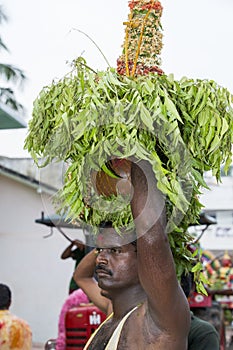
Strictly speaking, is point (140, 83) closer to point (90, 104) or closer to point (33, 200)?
point (90, 104)

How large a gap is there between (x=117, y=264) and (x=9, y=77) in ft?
32.1

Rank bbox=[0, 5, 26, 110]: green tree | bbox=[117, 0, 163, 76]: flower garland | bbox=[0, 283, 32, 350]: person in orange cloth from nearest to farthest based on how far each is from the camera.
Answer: bbox=[117, 0, 163, 76]: flower garland, bbox=[0, 283, 32, 350]: person in orange cloth, bbox=[0, 5, 26, 110]: green tree

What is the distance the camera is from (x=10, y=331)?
5.42 m

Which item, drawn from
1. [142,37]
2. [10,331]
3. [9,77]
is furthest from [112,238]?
[9,77]

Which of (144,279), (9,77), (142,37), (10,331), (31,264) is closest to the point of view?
(144,279)

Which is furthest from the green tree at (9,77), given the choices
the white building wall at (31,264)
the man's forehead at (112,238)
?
the man's forehead at (112,238)

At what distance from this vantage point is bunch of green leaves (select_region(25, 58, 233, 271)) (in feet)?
7.34

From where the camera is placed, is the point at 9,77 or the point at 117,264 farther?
the point at 9,77

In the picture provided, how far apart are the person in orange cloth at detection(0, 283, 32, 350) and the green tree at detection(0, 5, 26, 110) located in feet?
17.8

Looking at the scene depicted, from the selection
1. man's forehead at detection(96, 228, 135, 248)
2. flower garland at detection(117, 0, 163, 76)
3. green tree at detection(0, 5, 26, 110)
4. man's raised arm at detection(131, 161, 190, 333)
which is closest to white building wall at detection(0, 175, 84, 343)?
green tree at detection(0, 5, 26, 110)

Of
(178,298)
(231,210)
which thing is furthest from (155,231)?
(231,210)

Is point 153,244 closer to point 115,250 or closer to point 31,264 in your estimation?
point 115,250

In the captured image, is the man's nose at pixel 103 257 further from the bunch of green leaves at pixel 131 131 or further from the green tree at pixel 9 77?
the green tree at pixel 9 77

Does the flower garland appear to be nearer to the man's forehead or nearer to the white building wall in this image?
the man's forehead
